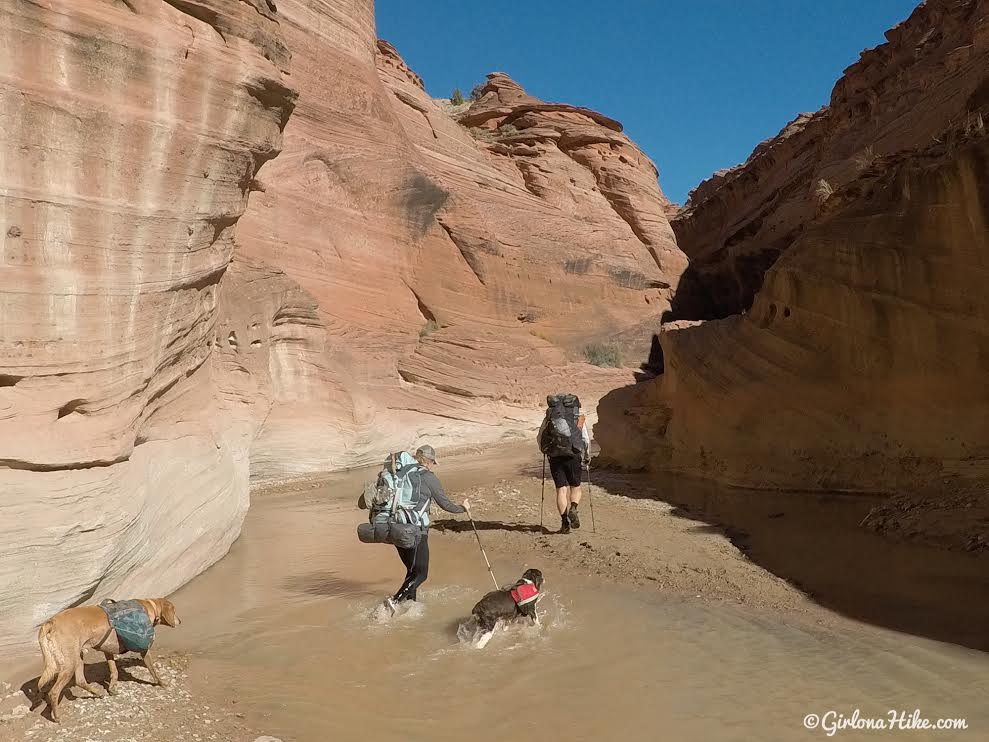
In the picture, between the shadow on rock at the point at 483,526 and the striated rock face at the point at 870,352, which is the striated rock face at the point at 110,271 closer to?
the shadow on rock at the point at 483,526

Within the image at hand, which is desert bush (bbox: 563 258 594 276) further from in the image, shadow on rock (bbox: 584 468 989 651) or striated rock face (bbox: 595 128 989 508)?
shadow on rock (bbox: 584 468 989 651)

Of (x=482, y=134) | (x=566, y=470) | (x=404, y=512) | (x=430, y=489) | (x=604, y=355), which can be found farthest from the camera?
(x=482, y=134)

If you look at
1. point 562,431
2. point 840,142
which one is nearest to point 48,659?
point 562,431

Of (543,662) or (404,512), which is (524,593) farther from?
(404,512)

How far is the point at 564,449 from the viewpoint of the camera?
24.9 feet

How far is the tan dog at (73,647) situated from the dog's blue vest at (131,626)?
4 centimetres

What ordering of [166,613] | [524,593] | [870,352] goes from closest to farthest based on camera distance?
[166,613]
[524,593]
[870,352]

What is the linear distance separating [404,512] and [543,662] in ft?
4.88

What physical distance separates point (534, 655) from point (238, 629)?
2097 millimetres

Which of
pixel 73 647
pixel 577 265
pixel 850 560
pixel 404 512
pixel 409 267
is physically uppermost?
pixel 577 265

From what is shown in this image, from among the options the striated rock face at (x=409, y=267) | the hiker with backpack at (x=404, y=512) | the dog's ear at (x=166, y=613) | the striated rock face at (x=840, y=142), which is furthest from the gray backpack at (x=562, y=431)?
the striated rock face at (x=840, y=142)

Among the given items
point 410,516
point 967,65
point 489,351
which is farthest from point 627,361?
point 410,516

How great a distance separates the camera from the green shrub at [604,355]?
23.5 m

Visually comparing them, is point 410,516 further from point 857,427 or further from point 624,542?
point 857,427
